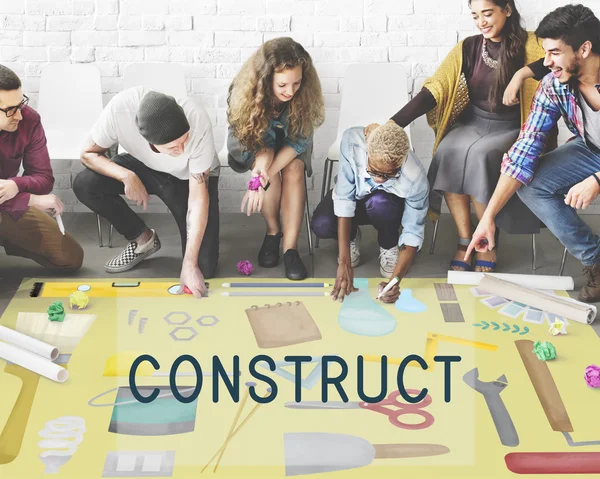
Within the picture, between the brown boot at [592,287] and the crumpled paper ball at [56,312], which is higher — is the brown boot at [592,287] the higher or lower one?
the higher one

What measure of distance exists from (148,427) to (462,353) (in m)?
1.14

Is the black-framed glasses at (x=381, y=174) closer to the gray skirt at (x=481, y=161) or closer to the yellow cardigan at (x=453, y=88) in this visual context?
the gray skirt at (x=481, y=161)

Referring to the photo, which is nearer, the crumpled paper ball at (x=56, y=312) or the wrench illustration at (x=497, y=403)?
the wrench illustration at (x=497, y=403)

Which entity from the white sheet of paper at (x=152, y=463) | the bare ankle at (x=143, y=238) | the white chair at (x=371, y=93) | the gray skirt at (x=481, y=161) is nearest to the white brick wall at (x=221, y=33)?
the white chair at (x=371, y=93)

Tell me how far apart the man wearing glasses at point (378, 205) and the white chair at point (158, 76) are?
1.11 metres

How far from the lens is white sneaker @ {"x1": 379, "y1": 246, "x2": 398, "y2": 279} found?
357 centimetres

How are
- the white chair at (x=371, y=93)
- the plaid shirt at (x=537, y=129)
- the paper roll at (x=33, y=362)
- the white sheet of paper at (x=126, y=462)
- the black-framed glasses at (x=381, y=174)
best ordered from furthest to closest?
the white chair at (x=371, y=93), the plaid shirt at (x=537, y=129), the black-framed glasses at (x=381, y=174), the paper roll at (x=33, y=362), the white sheet of paper at (x=126, y=462)

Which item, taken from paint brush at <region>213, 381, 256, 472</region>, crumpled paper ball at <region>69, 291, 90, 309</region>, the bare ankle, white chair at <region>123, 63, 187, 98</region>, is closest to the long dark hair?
white chair at <region>123, 63, 187, 98</region>

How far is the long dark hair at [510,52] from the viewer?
3.53m

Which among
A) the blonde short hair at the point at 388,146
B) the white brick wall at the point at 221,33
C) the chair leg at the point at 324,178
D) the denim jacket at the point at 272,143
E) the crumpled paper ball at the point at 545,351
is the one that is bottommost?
the crumpled paper ball at the point at 545,351

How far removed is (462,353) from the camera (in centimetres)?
290

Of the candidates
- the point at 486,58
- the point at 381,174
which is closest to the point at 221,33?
the point at 486,58

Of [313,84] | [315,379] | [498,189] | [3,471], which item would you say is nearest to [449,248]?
[498,189]

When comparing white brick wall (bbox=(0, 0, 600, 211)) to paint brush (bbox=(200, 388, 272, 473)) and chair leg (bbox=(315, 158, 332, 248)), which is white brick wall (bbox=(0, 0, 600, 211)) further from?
paint brush (bbox=(200, 388, 272, 473))
